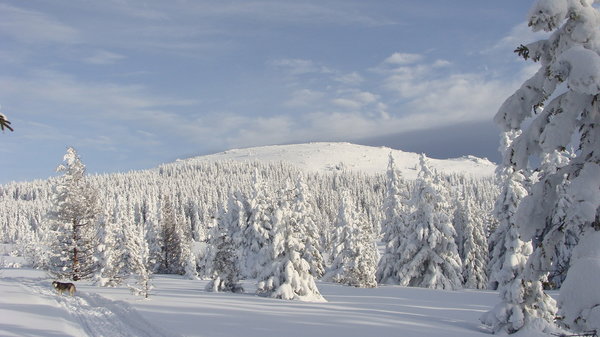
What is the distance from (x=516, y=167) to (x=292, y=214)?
24.5 m

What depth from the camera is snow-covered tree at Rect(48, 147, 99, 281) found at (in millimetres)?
33312

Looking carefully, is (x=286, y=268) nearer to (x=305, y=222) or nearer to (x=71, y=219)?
(x=305, y=222)

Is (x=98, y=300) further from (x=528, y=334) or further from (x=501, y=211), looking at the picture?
(x=501, y=211)

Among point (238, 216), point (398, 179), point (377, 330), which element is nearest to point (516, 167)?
point (377, 330)

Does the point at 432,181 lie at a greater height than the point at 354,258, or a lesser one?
greater

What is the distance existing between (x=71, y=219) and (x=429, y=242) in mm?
30074

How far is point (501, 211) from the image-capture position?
30.2 m

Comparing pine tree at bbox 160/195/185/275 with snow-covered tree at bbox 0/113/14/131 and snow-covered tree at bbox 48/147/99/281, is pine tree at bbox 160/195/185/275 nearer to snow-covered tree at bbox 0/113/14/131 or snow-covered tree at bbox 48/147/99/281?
snow-covered tree at bbox 48/147/99/281

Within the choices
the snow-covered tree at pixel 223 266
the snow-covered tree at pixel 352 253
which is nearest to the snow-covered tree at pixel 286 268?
the snow-covered tree at pixel 223 266

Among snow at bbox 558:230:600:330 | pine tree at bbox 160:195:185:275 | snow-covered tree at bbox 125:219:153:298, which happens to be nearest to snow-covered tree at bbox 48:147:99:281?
snow-covered tree at bbox 125:219:153:298

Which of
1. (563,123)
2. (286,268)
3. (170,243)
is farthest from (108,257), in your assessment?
(563,123)

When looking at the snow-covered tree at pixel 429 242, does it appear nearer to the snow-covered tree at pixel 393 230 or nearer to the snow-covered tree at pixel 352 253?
the snow-covered tree at pixel 393 230

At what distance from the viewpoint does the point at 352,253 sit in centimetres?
4494

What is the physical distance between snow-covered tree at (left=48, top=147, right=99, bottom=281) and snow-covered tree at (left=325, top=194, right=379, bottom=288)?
24.4 m
